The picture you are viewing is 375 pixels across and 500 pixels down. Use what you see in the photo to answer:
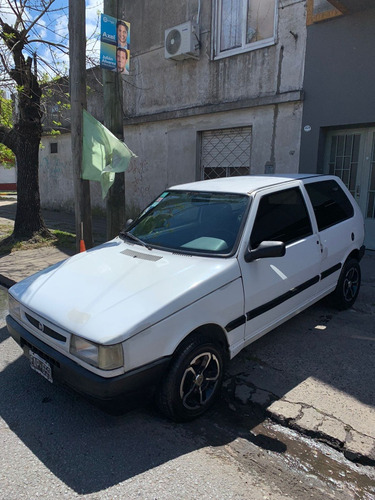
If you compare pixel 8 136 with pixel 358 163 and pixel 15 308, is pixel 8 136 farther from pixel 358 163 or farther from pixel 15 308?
pixel 358 163

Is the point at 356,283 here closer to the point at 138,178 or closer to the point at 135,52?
the point at 138,178

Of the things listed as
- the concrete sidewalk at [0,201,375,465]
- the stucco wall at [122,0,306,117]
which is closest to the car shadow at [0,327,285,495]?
the concrete sidewalk at [0,201,375,465]

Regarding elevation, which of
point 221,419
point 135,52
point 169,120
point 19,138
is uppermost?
point 135,52

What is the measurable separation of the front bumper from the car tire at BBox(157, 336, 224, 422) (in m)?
0.13

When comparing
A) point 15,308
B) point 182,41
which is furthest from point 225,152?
point 15,308

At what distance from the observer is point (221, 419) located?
3.06 metres

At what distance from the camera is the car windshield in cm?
342

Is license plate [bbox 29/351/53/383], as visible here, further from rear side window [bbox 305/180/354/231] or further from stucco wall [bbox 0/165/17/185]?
stucco wall [bbox 0/165/17/185]

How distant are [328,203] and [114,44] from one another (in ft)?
11.8

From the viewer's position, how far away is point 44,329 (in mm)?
2906

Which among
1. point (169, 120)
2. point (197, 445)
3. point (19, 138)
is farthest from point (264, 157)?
point (197, 445)

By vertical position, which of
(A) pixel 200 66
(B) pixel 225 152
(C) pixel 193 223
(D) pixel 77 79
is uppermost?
(A) pixel 200 66

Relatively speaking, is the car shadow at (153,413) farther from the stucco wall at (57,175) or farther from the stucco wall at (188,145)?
the stucco wall at (57,175)

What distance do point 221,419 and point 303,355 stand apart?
4.19 ft
